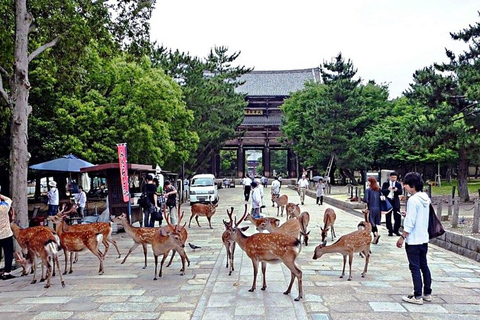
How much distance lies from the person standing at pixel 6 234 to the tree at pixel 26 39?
1083 millimetres

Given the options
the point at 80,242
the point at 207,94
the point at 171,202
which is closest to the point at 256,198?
the point at 171,202

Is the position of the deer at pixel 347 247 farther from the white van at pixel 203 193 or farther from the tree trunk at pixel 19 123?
the white van at pixel 203 193

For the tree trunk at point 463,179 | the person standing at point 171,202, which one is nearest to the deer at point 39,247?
the person standing at point 171,202

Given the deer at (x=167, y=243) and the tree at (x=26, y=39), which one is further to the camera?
the tree at (x=26, y=39)

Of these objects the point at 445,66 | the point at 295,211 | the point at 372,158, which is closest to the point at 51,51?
the point at 295,211

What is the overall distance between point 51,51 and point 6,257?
245 inches

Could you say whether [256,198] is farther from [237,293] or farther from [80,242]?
[237,293]

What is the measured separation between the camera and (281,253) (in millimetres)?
6109

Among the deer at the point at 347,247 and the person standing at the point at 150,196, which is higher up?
the person standing at the point at 150,196

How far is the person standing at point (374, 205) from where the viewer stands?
34.6 feet

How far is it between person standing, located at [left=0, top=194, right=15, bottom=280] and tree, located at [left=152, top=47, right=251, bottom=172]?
22378mm

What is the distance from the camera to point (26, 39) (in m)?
9.02

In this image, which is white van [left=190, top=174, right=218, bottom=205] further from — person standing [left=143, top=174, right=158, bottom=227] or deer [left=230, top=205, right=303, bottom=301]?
deer [left=230, top=205, right=303, bottom=301]

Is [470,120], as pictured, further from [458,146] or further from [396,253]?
[396,253]
